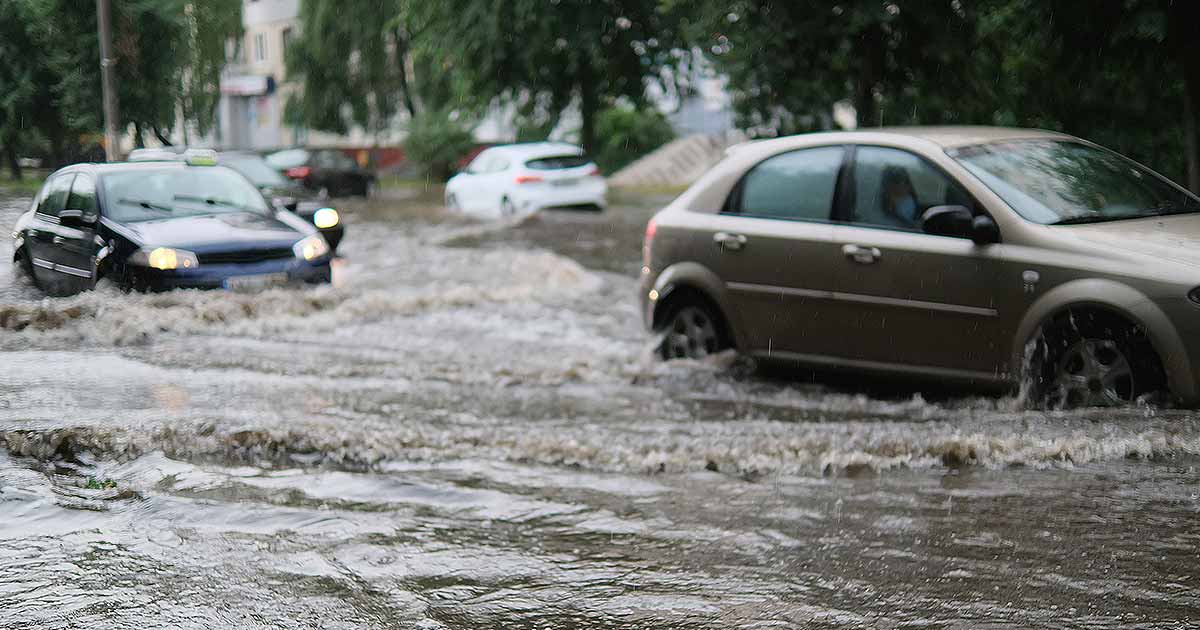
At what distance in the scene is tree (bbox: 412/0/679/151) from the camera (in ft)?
101

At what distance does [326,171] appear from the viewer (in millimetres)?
37250

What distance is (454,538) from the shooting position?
5121 millimetres

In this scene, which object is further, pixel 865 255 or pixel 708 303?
pixel 708 303

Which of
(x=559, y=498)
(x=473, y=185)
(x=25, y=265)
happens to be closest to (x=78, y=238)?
(x=25, y=265)

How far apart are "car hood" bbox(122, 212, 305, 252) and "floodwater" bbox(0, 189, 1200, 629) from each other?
1954 millimetres

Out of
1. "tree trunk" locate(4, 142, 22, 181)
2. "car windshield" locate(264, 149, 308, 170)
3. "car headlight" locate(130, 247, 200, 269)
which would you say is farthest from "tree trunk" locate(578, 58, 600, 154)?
"car headlight" locate(130, 247, 200, 269)

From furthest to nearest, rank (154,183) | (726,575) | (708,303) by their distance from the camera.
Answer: (154,183) < (708,303) < (726,575)

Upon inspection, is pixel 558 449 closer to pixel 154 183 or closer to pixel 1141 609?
pixel 1141 609

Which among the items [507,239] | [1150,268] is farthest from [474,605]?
[507,239]

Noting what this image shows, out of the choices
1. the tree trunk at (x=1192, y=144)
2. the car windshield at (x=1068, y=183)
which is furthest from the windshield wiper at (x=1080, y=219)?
the tree trunk at (x=1192, y=144)

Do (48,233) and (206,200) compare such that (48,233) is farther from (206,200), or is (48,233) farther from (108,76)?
(108,76)

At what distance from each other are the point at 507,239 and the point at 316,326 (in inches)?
389

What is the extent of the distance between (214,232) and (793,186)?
5983 millimetres

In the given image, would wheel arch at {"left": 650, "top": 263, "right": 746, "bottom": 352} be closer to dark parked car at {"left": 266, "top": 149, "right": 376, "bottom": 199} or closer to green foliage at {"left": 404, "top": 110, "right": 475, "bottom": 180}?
dark parked car at {"left": 266, "top": 149, "right": 376, "bottom": 199}
